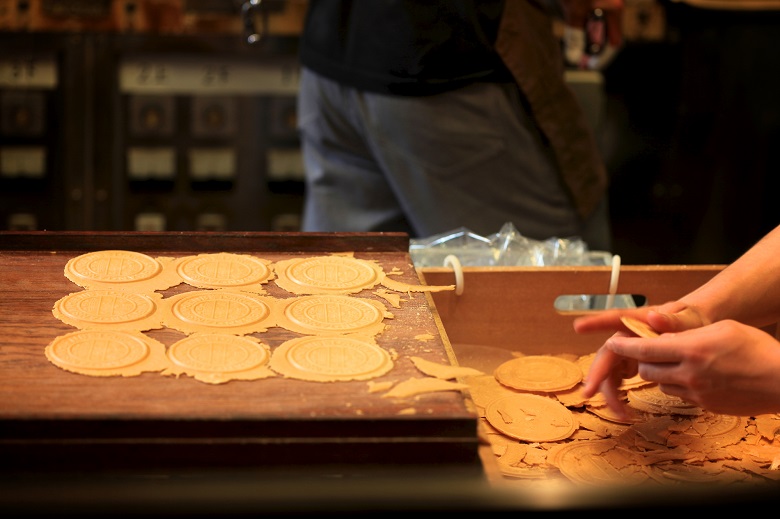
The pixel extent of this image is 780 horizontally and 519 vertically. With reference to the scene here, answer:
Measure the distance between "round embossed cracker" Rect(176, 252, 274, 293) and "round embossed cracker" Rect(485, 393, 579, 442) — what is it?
41cm

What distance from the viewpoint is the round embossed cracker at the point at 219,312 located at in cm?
122

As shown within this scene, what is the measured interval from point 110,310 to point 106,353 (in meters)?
0.15

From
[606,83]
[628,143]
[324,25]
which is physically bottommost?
[628,143]

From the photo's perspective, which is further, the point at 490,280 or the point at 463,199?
the point at 463,199

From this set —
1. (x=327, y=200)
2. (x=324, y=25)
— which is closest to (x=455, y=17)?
(x=324, y=25)

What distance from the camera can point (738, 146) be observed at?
146 inches

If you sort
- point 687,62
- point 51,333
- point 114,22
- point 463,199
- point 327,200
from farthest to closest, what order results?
point 687,62, point 114,22, point 327,200, point 463,199, point 51,333

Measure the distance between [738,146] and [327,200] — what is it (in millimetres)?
2027

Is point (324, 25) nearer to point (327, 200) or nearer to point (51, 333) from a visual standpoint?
point (327, 200)

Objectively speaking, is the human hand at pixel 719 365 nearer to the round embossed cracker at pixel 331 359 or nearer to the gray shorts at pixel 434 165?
the round embossed cracker at pixel 331 359

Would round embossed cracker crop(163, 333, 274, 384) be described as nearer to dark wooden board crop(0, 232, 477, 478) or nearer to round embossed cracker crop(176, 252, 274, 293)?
dark wooden board crop(0, 232, 477, 478)

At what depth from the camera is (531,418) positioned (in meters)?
1.41

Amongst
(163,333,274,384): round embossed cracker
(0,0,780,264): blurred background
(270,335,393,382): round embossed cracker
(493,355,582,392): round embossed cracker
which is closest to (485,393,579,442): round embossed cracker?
(493,355,582,392): round embossed cracker

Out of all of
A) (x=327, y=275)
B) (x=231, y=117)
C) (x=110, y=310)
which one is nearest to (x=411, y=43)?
(x=327, y=275)
